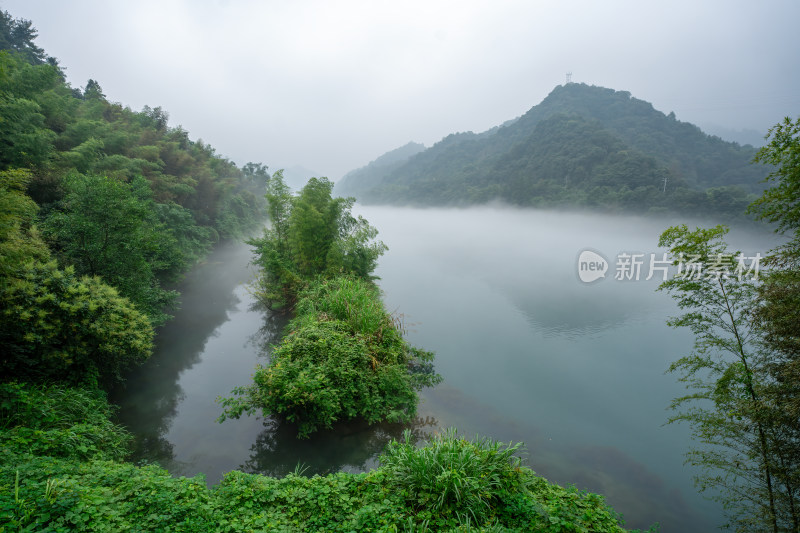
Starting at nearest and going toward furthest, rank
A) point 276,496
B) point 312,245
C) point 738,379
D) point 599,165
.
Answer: point 276,496
point 738,379
point 312,245
point 599,165

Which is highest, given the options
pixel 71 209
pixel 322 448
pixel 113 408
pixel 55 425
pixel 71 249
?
pixel 71 209

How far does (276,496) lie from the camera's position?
3.88 metres

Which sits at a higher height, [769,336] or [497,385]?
[769,336]

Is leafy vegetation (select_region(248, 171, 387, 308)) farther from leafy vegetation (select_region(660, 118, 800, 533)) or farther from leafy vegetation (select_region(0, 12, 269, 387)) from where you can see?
leafy vegetation (select_region(660, 118, 800, 533))

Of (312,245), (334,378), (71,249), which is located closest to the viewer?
(334,378)

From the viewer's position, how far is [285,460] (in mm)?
6039

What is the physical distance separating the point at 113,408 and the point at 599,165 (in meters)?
51.3

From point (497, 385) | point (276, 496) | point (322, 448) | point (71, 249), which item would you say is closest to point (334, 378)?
point (322, 448)

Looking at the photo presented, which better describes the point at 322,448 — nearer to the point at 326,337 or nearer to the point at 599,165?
the point at 326,337

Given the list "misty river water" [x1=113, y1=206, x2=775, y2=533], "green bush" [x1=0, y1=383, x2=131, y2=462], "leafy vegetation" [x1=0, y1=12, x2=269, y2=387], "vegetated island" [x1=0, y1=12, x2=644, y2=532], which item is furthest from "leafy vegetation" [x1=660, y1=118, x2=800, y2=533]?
"leafy vegetation" [x1=0, y1=12, x2=269, y2=387]

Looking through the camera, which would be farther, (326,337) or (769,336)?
(326,337)

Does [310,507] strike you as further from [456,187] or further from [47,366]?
[456,187]

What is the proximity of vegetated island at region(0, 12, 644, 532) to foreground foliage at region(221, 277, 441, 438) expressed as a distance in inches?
1.3

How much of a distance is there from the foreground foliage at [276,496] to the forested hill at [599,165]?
38863 mm
